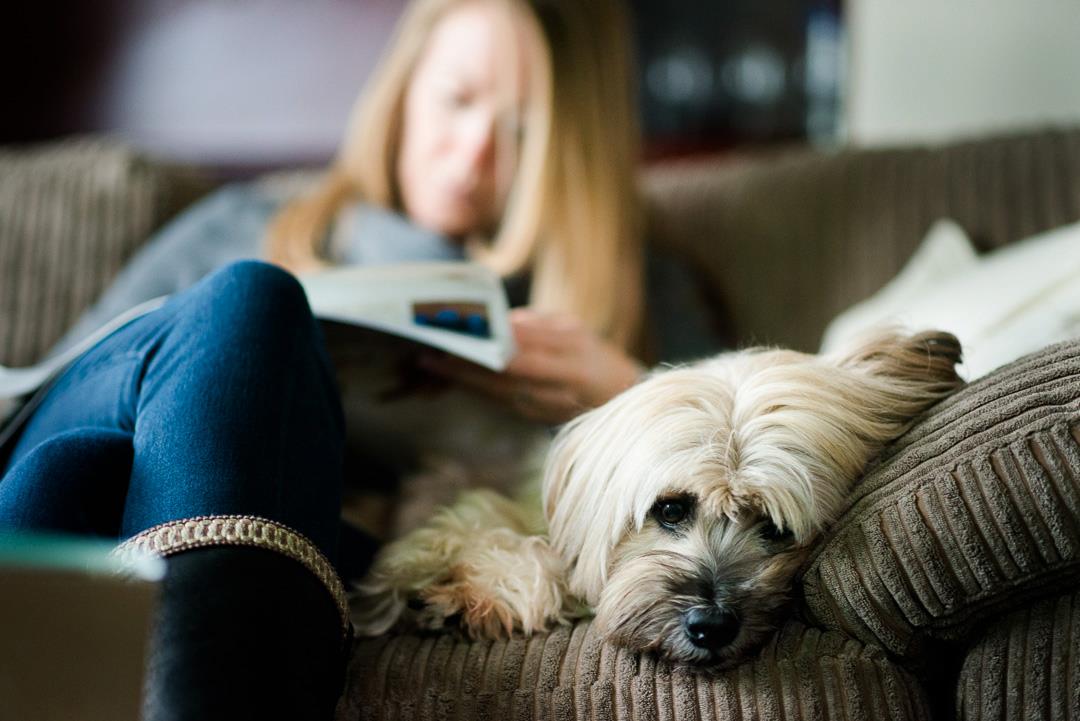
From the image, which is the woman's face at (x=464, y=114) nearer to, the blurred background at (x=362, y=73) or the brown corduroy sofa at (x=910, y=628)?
the brown corduroy sofa at (x=910, y=628)

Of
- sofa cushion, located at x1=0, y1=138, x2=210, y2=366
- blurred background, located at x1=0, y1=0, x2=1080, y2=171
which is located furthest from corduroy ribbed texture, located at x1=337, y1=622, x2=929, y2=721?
blurred background, located at x1=0, y1=0, x2=1080, y2=171

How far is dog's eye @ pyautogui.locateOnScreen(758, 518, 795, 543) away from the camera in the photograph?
3.20 feet

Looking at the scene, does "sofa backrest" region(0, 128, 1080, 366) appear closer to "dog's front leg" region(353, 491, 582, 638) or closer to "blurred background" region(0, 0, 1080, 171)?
"blurred background" region(0, 0, 1080, 171)

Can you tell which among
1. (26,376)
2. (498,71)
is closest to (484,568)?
(26,376)

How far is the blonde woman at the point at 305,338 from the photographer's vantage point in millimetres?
769

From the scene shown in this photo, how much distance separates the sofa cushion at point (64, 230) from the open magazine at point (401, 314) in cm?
65

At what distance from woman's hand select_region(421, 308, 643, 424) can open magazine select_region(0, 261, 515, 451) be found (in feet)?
0.32

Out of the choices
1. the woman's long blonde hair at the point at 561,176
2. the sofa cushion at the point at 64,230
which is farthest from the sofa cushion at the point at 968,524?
the sofa cushion at the point at 64,230

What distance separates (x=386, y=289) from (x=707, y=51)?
199 centimetres

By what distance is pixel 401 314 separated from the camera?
118 cm

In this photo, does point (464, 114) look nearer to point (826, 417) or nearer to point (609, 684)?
point (826, 417)

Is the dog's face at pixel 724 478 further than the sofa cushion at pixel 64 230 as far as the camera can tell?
No

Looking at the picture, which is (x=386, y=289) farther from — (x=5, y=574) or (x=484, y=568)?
(x=5, y=574)

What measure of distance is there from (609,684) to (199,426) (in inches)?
17.8
